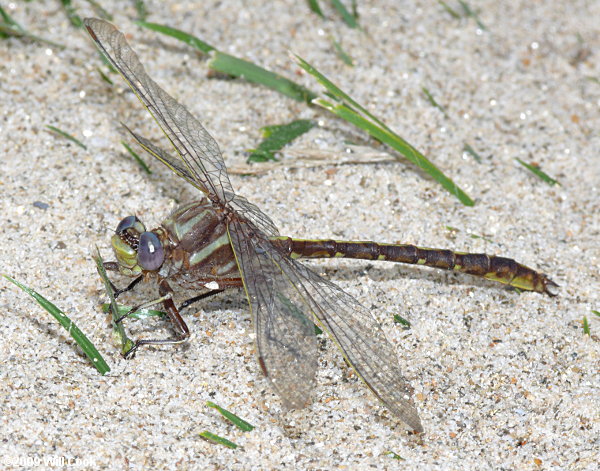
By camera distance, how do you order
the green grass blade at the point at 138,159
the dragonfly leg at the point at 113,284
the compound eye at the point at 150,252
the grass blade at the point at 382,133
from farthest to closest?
1. the green grass blade at the point at 138,159
2. the grass blade at the point at 382,133
3. the dragonfly leg at the point at 113,284
4. the compound eye at the point at 150,252

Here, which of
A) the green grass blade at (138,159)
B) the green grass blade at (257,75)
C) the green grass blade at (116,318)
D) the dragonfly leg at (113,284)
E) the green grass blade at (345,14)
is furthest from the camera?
the green grass blade at (345,14)

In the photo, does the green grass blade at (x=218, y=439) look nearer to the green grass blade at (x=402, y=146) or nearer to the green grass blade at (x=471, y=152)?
the green grass blade at (x=402, y=146)

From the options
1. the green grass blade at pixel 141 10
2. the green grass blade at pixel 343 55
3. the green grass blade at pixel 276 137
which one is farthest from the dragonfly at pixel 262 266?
the green grass blade at pixel 343 55

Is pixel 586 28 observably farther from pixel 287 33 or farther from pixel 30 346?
pixel 30 346

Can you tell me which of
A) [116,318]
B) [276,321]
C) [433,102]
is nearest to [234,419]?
[276,321]

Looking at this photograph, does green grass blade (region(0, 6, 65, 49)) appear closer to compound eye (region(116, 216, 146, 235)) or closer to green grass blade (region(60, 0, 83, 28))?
green grass blade (region(60, 0, 83, 28))

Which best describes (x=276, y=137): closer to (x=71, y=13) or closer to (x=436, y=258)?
(x=436, y=258)

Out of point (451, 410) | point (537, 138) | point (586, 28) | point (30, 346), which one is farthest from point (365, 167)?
point (586, 28)
